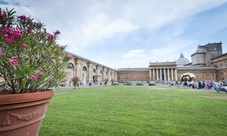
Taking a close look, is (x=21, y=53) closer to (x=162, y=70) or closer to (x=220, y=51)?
(x=162, y=70)

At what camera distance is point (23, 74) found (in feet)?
4.66

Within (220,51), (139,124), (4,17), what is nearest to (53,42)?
(4,17)

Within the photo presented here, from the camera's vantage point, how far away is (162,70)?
60938 mm

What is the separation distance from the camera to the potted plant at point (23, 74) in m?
1.21

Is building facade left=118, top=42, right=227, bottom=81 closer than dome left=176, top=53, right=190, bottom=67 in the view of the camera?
Yes

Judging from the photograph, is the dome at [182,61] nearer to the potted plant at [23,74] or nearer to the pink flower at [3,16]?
the potted plant at [23,74]

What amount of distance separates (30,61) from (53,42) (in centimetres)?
59

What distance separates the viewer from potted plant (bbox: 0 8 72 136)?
121cm

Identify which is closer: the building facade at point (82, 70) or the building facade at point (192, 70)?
the building facade at point (82, 70)

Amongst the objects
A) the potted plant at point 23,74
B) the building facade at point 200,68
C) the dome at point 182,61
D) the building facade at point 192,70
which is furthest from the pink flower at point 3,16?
the dome at point 182,61

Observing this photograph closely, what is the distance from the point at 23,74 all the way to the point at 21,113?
476 millimetres

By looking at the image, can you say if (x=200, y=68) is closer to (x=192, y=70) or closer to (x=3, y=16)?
(x=192, y=70)

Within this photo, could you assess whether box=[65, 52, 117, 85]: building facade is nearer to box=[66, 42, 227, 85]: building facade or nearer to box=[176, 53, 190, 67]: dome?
box=[66, 42, 227, 85]: building facade

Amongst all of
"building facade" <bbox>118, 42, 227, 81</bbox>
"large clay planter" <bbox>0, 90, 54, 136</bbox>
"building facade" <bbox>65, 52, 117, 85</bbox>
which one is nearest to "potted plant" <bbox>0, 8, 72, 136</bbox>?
"large clay planter" <bbox>0, 90, 54, 136</bbox>
